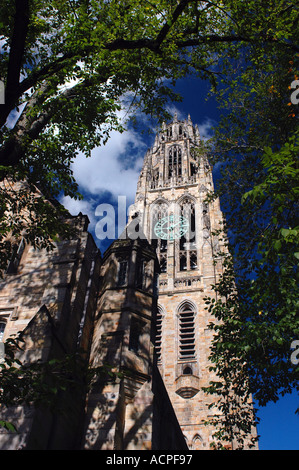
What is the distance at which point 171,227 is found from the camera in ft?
152

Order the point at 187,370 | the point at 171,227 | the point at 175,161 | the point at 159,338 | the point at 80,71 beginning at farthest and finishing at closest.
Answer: the point at 175,161 < the point at 171,227 < the point at 159,338 < the point at 187,370 < the point at 80,71

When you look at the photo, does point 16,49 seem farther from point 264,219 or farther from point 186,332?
point 186,332

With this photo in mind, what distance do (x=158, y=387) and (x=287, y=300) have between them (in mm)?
4531

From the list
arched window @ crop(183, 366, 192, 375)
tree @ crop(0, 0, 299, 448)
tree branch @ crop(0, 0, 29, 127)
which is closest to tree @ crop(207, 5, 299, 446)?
tree @ crop(0, 0, 299, 448)

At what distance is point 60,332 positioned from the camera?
982 centimetres

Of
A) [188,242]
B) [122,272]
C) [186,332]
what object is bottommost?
[122,272]

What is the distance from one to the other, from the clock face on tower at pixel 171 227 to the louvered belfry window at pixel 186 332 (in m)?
9.77

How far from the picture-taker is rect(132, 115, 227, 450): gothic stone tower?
31.5m

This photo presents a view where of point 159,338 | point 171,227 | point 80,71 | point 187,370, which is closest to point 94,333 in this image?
point 80,71

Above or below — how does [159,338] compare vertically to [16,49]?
above

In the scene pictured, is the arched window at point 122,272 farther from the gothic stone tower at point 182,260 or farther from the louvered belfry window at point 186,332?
the louvered belfry window at point 186,332

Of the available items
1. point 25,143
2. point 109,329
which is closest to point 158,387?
point 109,329

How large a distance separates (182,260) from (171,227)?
15.0 feet

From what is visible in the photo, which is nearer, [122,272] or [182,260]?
[122,272]
